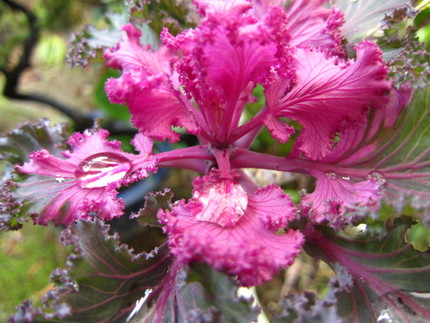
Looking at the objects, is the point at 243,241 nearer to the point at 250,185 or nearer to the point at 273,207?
the point at 273,207

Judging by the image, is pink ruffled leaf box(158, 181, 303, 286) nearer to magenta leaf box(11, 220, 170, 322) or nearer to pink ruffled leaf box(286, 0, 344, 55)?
magenta leaf box(11, 220, 170, 322)

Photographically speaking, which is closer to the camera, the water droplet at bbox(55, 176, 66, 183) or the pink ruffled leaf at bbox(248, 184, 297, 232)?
the pink ruffled leaf at bbox(248, 184, 297, 232)

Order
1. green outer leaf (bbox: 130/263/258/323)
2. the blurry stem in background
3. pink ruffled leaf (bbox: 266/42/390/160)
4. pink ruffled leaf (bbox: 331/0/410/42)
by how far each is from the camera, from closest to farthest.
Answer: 1. green outer leaf (bbox: 130/263/258/323)
2. pink ruffled leaf (bbox: 266/42/390/160)
3. pink ruffled leaf (bbox: 331/0/410/42)
4. the blurry stem in background

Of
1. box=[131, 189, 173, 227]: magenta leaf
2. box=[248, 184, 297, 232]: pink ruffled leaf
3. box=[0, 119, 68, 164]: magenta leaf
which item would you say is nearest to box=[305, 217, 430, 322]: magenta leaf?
box=[248, 184, 297, 232]: pink ruffled leaf

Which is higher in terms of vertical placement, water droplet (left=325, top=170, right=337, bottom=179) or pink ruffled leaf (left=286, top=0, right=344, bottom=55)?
pink ruffled leaf (left=286, top=0, right=344, bottom=55)

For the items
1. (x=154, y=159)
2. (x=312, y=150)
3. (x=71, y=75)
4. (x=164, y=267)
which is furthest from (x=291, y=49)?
(x=71, y=75)

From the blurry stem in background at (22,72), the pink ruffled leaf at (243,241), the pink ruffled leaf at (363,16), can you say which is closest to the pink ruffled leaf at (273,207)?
the pink ruffled leaf at (243,241)

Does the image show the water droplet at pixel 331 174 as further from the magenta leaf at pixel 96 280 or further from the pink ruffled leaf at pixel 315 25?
the magenta leaf at pixel 96 280
